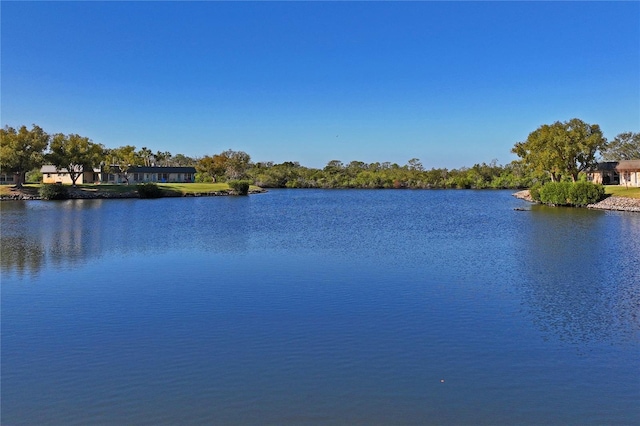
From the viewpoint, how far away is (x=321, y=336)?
38.6 feet

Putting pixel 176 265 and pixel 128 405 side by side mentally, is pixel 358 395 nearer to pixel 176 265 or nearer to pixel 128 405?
pixel 128 405

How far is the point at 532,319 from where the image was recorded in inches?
519

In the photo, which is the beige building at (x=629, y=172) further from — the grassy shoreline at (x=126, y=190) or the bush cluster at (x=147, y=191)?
the bush cluster at (x=147, y=191)

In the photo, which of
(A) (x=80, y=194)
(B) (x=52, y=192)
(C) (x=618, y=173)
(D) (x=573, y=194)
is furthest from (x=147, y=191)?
(C) (x=618, y=173)

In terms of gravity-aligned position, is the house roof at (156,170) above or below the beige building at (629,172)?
above

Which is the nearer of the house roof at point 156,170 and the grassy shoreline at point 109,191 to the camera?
the grassy shoreline at point 109,191

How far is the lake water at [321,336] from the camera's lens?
8.38 meters

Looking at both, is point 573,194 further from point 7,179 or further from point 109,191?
point 7,179

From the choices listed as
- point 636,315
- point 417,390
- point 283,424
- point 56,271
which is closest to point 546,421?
point 417,390

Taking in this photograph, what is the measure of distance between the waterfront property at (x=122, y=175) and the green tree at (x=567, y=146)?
233ft

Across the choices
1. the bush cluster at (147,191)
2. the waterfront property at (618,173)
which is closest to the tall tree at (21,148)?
the bush cluster at (147,191)

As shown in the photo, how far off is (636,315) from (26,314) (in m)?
15.3

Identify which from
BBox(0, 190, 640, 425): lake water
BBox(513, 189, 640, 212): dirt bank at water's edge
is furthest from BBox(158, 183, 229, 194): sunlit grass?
BBox(0, 190, 640, 425): lake water

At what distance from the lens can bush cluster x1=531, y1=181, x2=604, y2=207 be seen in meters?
56.4
